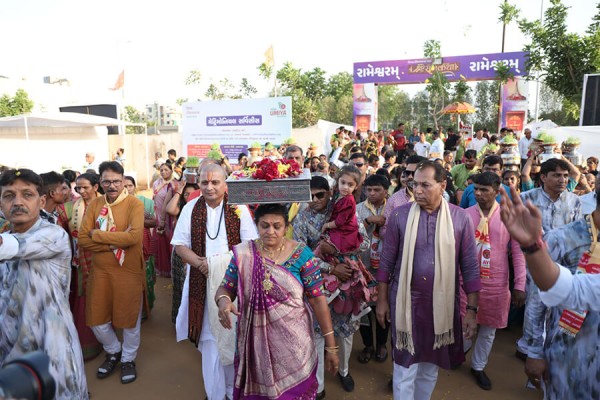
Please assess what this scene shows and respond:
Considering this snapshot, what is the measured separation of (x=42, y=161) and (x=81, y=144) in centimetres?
196

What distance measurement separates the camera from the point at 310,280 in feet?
8.28

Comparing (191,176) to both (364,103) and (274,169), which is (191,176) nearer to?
(274,169)

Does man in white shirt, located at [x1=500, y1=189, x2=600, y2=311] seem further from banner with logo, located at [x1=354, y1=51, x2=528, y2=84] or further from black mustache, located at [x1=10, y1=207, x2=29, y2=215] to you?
banner with logo, located at [x1=354, y1=51, x2=528, y2=84]

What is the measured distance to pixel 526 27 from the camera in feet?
41.3

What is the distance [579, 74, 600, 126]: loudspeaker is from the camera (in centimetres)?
1079

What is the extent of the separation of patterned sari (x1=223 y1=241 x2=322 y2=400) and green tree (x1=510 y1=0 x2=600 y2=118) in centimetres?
1265

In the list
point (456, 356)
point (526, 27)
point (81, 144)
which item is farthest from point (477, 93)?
point (456, 356)

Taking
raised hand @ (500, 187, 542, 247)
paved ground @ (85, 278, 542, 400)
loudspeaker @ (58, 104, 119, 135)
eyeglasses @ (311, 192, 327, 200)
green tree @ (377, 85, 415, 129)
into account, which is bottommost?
paved ground @ (85, 278, 542, 400)

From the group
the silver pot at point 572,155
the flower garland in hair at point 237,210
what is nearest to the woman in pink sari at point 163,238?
the flower garland in hair at point 237,210

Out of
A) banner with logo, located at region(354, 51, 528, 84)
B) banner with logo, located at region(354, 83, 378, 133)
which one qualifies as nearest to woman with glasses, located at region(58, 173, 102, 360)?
banner with logo, located at region(354, 51, 528, 84)

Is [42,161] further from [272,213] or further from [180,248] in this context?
[272,213]

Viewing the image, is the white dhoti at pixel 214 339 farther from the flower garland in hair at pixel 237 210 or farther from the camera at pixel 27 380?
the camera at pixel 27 380

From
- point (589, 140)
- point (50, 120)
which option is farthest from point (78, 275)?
point (50, 120)

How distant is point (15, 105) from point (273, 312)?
105 feet
